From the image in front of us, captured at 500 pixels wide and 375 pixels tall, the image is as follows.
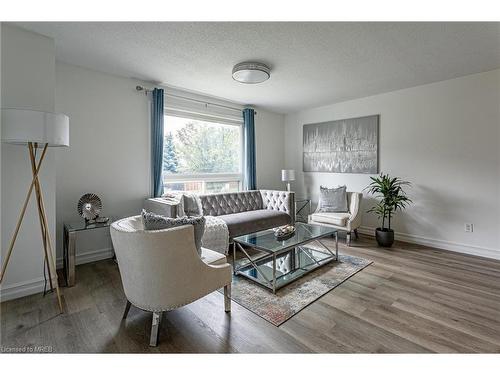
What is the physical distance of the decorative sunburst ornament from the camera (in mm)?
2863

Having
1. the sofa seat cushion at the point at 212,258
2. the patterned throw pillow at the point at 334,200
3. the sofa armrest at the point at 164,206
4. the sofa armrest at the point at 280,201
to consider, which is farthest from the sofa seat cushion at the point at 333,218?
the sofa seat cushion at the point at 212,258

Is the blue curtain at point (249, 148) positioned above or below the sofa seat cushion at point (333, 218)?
above

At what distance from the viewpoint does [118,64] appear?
297cm

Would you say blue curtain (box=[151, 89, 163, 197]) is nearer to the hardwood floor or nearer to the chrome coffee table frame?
the hardwood floor

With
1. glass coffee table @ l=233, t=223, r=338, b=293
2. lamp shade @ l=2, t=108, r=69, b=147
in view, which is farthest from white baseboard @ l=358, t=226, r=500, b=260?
lamp shade @ l=2, t=108, r=69, b=147

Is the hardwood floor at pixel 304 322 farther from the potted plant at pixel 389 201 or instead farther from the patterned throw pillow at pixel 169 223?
the potted plant at pixel 389 201

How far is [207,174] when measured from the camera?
178 inches

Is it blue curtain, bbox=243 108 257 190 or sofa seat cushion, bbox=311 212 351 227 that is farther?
blue curtain, bbox=243 108 257 190

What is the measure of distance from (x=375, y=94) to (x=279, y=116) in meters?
2.06

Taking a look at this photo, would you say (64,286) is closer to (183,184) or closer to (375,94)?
(183,184)

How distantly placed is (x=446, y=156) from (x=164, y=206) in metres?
4.03

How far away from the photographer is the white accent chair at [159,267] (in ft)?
5.12

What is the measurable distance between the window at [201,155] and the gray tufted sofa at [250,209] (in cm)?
52

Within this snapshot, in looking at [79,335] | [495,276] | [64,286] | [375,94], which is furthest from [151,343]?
[375,94]
